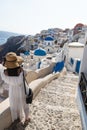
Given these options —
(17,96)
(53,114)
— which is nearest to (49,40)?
(53,114)

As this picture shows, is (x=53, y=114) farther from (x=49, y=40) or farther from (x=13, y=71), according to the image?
(x=49, y=40)

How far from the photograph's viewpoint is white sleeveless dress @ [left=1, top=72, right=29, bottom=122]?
327 cm

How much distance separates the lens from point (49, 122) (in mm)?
3846

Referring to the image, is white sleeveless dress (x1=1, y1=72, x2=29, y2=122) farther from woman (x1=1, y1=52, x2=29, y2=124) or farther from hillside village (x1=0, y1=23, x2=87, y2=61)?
hillside village (x1=0, y1=23, x2=87, y2=61)

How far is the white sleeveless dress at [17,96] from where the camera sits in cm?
327

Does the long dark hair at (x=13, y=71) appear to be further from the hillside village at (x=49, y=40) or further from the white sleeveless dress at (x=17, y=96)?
the hillside village at (x=49, y=40)

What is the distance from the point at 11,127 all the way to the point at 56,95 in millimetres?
2364

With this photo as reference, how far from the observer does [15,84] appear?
328cm

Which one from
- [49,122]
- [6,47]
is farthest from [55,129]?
[6,47]

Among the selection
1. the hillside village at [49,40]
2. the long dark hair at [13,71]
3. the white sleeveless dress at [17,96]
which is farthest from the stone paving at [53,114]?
the hillside village at [49,40]

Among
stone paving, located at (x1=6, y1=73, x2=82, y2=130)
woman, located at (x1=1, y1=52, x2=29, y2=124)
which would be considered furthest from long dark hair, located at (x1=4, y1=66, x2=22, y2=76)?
stone paving, located at (x1=6, y1=73, x2=82, y2=130)

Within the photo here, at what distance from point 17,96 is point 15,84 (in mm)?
277

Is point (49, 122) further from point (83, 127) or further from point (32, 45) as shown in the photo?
point (32, 45)

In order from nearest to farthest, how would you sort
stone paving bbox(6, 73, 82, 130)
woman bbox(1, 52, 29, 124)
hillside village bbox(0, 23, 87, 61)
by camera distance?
woman bbox(1, 52, 29, 124)
stone paving bbox(6, 73, 82, 130)
hillside village bbox(0, 23, 87, 61)
